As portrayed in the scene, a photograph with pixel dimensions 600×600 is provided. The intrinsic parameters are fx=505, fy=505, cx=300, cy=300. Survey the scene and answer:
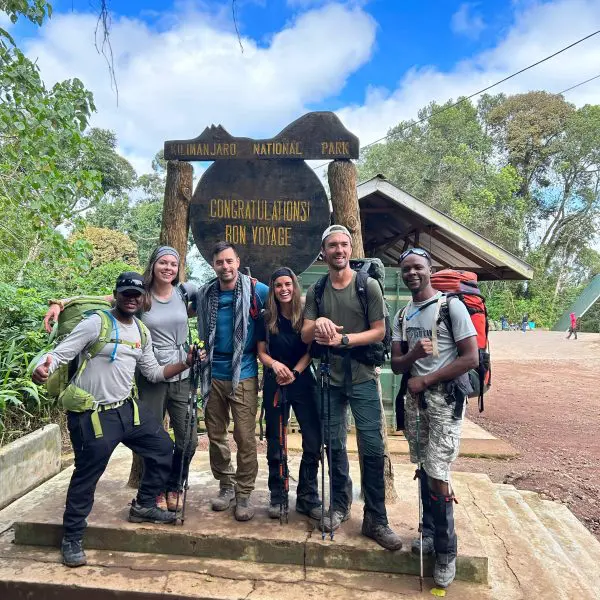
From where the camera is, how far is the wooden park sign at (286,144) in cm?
436

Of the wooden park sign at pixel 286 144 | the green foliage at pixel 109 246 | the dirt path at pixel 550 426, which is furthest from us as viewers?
the green foliage at pixel 109 246

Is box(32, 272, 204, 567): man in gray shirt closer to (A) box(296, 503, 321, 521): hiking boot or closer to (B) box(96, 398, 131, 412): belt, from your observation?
(B) box(96, 398, 131, 412): belt

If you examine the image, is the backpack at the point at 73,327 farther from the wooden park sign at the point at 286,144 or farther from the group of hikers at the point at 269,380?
the wooden park sign at the point at 286,144

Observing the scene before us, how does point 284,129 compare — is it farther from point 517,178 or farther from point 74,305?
point 517,178

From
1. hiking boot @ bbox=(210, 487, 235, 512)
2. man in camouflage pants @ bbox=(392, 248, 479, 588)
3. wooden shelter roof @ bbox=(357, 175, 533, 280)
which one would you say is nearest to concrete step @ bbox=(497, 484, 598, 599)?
man in camouflage pants @ bbox=(392, 248, 479, 588)

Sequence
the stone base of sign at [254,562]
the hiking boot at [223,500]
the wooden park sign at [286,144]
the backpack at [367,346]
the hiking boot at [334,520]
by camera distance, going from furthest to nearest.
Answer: the wooden park sign at [286,144], the hiking boot at [223,500], the hiking boot at [334,520], the backpack at [367,346], the stone base of sign at [254,562]

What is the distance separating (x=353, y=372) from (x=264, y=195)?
1940mm

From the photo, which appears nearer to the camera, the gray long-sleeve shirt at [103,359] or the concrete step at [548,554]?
the gray long-sleeve shirt at [103,359]

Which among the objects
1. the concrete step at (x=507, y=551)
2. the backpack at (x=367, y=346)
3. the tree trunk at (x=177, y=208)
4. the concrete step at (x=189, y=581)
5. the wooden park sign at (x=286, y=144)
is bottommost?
the concrete step at (x=507, y=551)

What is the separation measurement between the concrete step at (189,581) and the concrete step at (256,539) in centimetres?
6

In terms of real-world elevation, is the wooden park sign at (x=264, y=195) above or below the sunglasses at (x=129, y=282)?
above

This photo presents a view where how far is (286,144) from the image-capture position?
4457 mm

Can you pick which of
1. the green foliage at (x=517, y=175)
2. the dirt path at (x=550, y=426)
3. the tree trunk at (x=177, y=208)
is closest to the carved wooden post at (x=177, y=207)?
the tree trunk at (x=177, y=208)

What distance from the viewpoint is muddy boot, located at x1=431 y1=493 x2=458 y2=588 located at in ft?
9.96
